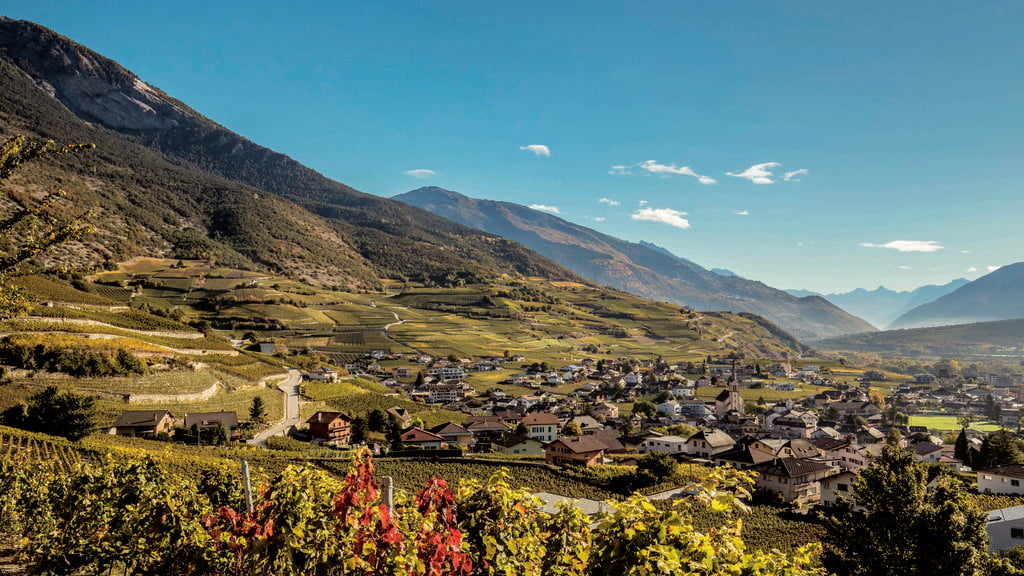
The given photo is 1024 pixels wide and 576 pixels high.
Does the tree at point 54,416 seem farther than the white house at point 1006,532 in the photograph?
Yes

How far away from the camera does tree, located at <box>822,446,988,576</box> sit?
16625 mm

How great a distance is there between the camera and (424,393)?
8256cm

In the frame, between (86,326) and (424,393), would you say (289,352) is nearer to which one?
(424,393)

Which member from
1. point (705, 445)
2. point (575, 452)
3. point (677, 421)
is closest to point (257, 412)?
point (575, 452)

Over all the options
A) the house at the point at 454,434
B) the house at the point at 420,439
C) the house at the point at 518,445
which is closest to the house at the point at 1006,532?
the house at the point at 518,445

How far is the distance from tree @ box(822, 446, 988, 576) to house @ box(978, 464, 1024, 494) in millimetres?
33040

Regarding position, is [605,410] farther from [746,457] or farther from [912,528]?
[912,528]

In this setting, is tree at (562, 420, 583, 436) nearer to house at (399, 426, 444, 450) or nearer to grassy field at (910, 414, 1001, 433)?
house at (399, 426, 444, 450)

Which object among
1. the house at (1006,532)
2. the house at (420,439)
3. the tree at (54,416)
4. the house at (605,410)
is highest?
the tree at (54,416)

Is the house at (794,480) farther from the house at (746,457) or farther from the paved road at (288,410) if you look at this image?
the paved road at (288,410)

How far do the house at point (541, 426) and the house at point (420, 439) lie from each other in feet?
53.6

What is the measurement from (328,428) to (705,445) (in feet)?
137

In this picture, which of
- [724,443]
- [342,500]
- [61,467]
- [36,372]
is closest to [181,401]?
[36,372]

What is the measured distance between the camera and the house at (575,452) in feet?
160
